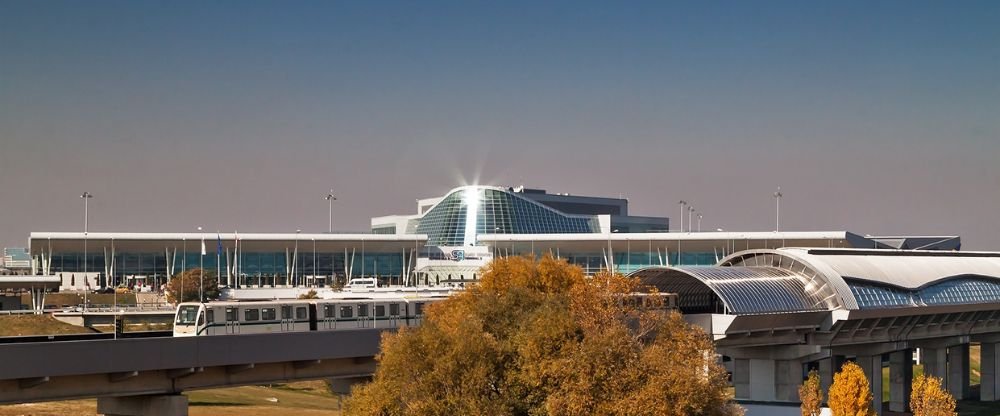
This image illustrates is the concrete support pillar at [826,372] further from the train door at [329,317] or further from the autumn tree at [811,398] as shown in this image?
the train door at [329,317]

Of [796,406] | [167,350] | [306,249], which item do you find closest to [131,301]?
[306,249]

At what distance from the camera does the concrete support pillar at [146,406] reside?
49.7 metres

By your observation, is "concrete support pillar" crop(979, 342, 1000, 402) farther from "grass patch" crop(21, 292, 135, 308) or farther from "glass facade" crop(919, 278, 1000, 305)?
"grass patch" crop(21, 292, 135, 308)

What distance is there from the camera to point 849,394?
6631cm

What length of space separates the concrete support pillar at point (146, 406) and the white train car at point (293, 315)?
6656mm

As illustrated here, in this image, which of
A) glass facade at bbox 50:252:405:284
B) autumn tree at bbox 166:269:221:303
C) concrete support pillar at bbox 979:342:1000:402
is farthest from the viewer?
glass facade at bbox 50:252:405:284

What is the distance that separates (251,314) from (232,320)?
4.77 feet

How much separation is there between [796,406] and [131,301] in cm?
8218

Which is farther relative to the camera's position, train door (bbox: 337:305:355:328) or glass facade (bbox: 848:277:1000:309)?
glass facade (bbox: 848:277:1000:309)

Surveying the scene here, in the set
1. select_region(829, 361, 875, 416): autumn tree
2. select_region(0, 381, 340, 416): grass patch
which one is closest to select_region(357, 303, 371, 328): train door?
select_region(0, 381, 340, 416): grass patch

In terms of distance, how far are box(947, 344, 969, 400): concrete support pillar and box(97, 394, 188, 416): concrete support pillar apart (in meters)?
85.9

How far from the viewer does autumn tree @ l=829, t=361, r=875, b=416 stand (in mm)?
66438

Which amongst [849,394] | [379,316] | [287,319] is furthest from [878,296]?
[287,319]

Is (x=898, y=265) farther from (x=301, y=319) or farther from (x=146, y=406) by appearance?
(x=146, y=406)
